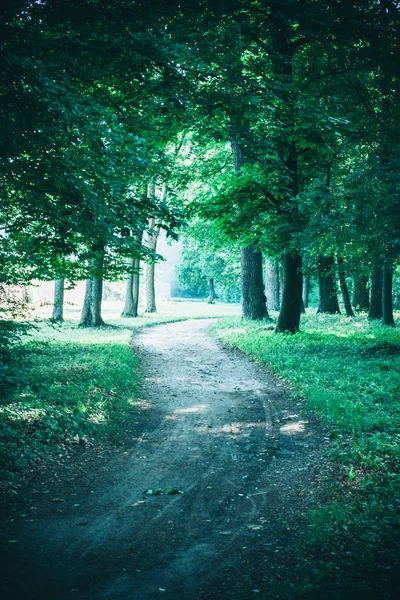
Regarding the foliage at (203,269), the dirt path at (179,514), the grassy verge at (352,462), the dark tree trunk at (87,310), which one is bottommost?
the dirt path at (179,514)

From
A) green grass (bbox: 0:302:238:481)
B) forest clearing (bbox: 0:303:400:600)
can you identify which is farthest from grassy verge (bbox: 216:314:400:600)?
green grass (bbox: 0:302:238:481)

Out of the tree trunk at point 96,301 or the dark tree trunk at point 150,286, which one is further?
the dark tree trunk at point 150,286

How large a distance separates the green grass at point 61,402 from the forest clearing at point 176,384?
1.9 inches

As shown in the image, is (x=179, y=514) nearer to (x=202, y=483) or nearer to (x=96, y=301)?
(x=202, y=483)

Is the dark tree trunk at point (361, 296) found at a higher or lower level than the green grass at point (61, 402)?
higher

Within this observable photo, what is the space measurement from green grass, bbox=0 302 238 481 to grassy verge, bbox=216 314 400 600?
391cm

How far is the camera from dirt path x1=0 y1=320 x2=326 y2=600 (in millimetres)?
3711

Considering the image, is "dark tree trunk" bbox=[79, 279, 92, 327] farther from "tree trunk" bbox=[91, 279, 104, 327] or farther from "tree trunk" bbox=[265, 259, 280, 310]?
"tree trunk" bbox=[265, 259, 280, 310]

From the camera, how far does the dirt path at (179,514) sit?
3711 mm

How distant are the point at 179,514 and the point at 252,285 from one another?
55.7 ft

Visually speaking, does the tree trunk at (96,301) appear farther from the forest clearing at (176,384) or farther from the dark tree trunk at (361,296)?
the dark tree trunk at (361,296)

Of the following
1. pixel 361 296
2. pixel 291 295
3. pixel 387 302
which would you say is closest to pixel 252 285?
pixel 291 295

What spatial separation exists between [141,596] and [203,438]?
3.82m

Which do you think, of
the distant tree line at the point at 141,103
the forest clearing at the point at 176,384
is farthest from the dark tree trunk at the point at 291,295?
the distant tree line at the point at 141,103
